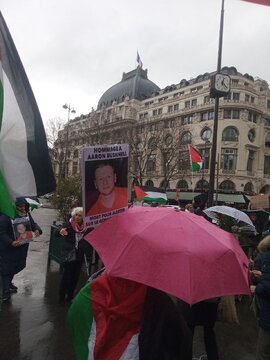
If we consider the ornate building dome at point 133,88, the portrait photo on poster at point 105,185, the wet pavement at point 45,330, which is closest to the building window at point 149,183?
the ornate building dome at point 133,88

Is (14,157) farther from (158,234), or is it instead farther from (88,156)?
(158,234)

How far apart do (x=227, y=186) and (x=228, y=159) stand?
415 cm

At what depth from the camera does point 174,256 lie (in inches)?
92.1

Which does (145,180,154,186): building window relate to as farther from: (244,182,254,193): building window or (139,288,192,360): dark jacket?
(139,288,192,360): dark jacket

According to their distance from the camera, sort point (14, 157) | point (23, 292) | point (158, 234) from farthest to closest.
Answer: point (23, 292)
point (158, 234)
point (14, 157)

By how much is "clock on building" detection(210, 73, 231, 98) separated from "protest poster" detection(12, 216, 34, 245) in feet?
24.3

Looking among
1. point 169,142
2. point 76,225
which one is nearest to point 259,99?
point 169,142

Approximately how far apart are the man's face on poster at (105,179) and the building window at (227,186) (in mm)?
51546

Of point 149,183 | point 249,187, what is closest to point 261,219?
point 249,187

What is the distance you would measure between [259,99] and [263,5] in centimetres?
5880

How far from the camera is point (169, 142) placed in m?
39.6

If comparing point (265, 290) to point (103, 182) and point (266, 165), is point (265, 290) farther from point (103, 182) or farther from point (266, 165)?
point (266, 165)

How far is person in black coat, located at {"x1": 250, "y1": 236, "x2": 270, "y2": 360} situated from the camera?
10.9 ft

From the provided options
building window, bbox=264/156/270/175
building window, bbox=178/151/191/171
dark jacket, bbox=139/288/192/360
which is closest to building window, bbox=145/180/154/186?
building window, bbox=178/151/191/171
